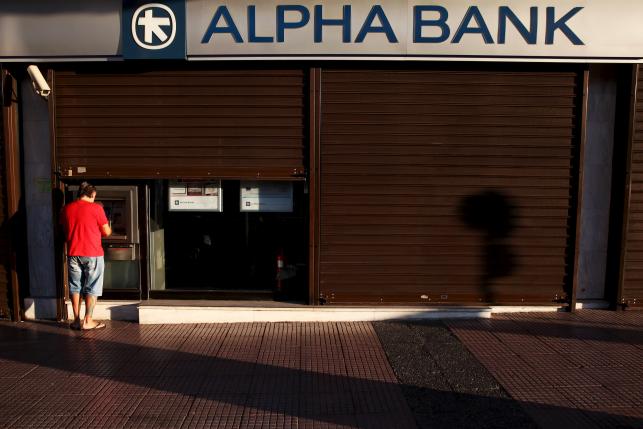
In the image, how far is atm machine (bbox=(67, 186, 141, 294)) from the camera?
637cm

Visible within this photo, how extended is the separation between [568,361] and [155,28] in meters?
5.61

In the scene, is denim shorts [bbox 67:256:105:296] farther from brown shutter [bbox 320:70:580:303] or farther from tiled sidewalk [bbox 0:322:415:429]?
brown shutter [bbox 320:70:580:303]

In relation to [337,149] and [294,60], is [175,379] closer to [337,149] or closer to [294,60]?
[337,149]

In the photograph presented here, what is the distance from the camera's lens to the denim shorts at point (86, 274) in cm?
588

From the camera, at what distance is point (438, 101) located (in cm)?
621

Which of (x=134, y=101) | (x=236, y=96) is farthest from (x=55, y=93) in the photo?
(x=236, y=96)

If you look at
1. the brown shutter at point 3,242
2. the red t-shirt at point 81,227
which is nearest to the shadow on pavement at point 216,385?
the brown shutter at point 3,242

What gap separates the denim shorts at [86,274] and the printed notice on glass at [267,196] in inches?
71.7

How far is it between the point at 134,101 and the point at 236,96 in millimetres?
1231

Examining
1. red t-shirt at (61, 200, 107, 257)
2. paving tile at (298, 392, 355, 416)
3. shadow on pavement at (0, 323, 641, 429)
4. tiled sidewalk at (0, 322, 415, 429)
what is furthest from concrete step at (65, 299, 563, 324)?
paving tile at (298, 392, 355, 416)

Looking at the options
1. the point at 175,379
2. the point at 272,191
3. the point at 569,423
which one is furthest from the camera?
the point at 272,191

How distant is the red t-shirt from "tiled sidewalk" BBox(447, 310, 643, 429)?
4193 mm

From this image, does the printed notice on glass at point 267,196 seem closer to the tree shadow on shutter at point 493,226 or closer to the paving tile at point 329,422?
the tree shadow on shutter at point 493,226

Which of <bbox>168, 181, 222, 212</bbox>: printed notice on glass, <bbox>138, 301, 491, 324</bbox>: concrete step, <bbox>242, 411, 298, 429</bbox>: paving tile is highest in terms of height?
<bbox>168, 181, 222, 212</bbox>: printed notice on glass
